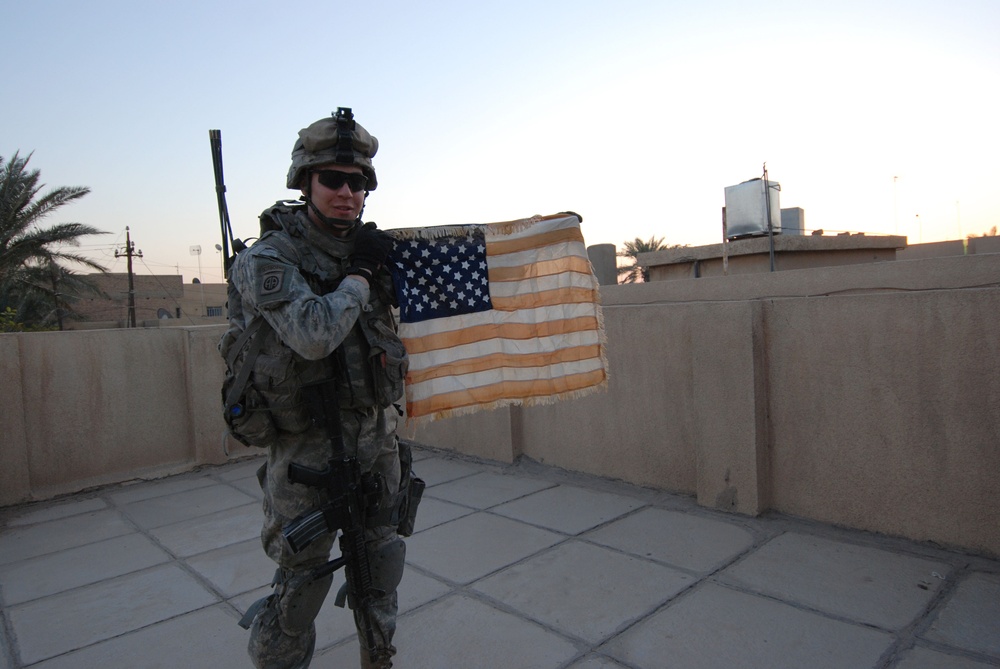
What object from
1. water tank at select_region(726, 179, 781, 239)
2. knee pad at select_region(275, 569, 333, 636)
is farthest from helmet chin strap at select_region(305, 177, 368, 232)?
water tank at select_region(726, 179, 781, 239)

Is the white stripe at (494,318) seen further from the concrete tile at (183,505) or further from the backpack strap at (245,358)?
the concrete tile at (183,505)

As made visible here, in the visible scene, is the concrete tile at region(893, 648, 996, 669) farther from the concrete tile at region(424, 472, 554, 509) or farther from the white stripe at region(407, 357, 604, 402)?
the concrete tile at region(424, 472, 554, 509)

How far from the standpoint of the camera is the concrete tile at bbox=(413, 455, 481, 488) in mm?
5574

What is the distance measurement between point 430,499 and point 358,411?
107 inches

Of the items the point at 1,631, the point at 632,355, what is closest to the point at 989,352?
the point at 632,355

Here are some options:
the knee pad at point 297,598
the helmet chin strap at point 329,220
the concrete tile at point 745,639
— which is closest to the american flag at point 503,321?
the helmet chin strap at point 329,220

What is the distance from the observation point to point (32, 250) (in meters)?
19.8

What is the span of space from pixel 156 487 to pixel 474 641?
165 inches

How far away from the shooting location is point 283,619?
2.26 m

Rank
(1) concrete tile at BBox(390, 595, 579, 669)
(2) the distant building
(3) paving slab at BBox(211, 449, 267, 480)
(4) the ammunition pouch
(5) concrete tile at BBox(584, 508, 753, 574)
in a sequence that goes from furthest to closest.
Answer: (2) the distant building < (3) paving slab at BBox(211, 449, 267, 480) < (5) concrete tile at BBox(584, 508, 753, 574) < (1) concrete tile at BBox(390, 595, 579, 669) < (4) the ammunition pouch

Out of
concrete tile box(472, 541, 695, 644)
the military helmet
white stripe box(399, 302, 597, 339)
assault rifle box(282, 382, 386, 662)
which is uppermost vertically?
the military helmet

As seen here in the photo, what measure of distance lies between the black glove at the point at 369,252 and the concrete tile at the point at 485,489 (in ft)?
9.16

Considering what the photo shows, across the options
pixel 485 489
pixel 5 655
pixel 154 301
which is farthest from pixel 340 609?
pixel 154 301

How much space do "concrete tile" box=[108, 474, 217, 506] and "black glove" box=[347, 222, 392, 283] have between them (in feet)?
14.0
